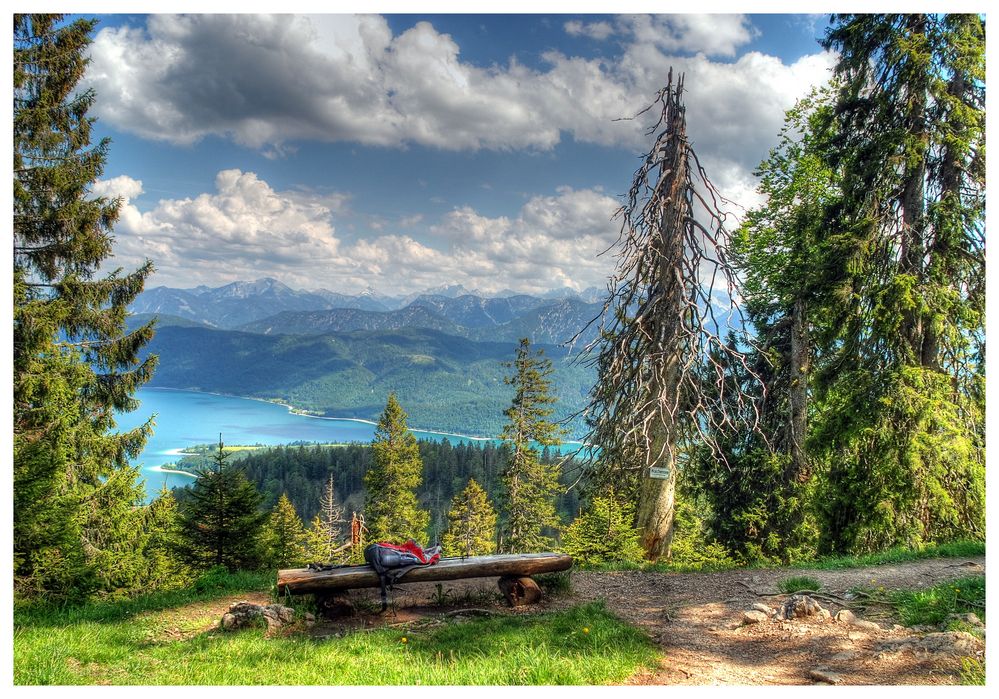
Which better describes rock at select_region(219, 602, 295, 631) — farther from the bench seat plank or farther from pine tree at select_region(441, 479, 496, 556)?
pine tree at select_region(441, 479, 496, 556)

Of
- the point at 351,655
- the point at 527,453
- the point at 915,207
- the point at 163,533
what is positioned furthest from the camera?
the point at 527,453

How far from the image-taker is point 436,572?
598 centimetres

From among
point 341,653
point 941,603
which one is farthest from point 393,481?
point 941,603

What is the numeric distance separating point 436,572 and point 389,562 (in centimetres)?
52

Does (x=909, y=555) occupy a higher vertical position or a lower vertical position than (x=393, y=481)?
higher

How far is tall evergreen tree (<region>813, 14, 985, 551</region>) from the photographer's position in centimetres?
820

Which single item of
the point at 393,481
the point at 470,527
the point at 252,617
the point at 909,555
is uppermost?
the point at 252,617

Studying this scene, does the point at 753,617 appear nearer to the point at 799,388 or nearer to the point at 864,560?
the point at 864,560

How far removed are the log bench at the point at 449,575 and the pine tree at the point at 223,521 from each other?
617 cm

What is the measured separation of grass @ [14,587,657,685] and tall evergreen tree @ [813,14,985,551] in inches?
235

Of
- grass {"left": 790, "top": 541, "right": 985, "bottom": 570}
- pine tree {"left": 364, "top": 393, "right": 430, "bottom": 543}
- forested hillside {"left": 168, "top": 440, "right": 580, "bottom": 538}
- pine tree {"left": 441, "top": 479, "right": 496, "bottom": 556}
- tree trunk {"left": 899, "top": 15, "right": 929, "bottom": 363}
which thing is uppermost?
tree trunk {"left": 899, "top": 15, "right": 929, "bottom": 363}

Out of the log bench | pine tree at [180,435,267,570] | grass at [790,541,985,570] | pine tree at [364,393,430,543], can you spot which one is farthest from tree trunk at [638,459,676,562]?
pine tree at [364,393,430,543]
